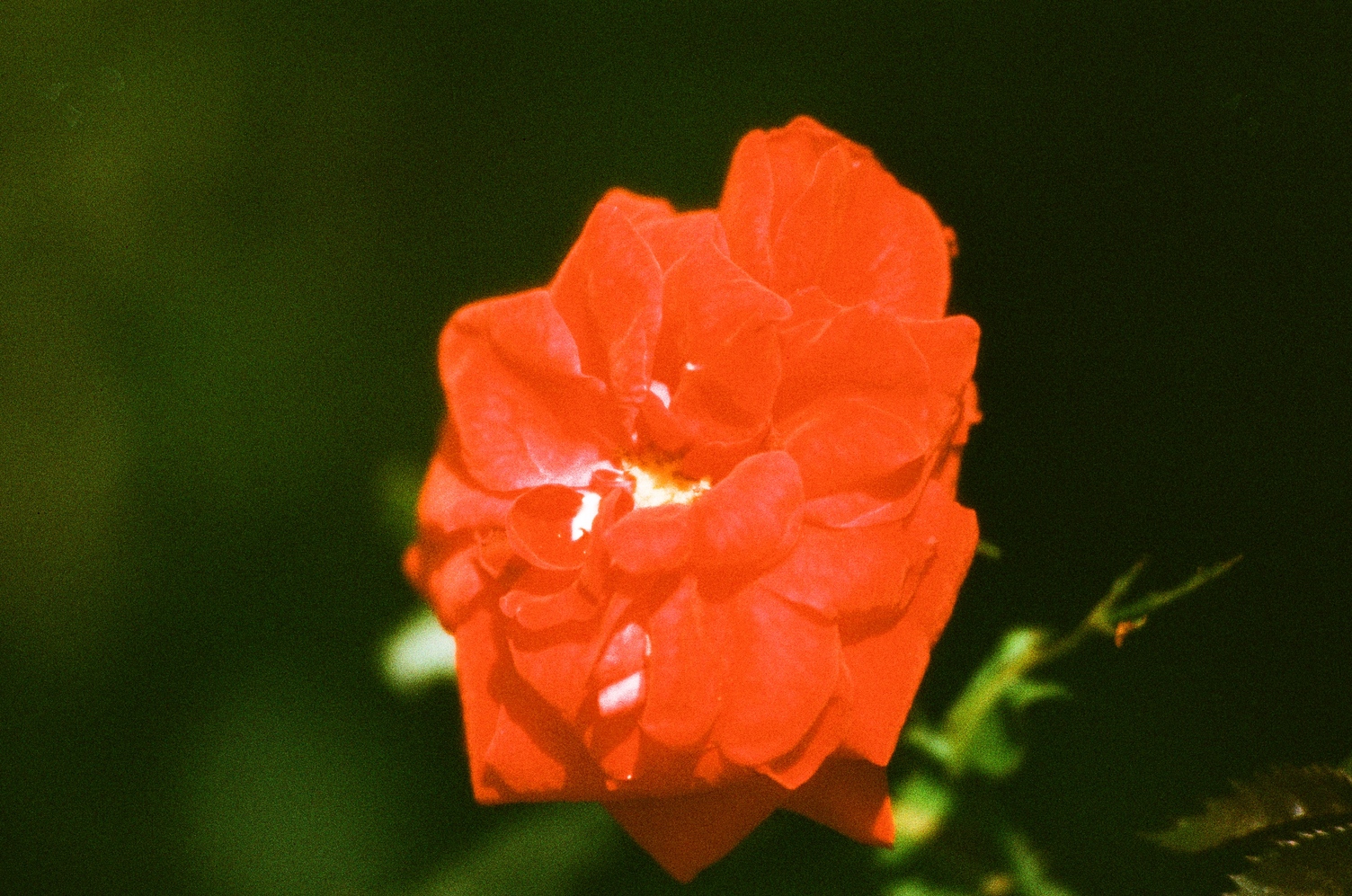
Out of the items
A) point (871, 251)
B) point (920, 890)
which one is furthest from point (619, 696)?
point (920, 890)

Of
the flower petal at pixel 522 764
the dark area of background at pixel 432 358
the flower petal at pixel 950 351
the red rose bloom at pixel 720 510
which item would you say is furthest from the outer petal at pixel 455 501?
the dark area of background at pixel 432 358

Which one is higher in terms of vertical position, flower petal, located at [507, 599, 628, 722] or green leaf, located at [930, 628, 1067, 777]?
flower petal, located at [507, 599, 628, 722]

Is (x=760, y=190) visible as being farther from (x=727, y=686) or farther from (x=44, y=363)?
(x=44, y=363)

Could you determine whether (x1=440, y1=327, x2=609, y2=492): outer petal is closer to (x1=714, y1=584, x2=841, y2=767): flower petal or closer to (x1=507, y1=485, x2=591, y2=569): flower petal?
(x1=507, y1=485, x2=591, y2=569): flower petal

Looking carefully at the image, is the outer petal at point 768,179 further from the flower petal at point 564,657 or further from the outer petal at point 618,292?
the flower petal at point 564,657

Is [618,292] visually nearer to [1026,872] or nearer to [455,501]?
[455,501]

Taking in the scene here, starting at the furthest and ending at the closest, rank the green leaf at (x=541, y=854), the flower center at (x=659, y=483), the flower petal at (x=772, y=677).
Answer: the green leaf at (x=541, y=854) → the flower center at (x=659, y=483) → the flower petal at (x=772, y=677)

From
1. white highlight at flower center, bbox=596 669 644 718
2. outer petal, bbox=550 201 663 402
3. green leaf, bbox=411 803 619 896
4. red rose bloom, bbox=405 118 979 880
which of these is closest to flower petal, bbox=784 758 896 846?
red rose bloom, bbox=405 118 979 880
